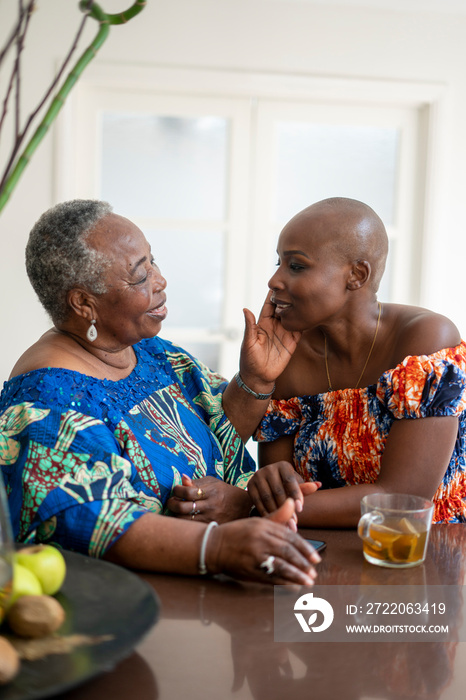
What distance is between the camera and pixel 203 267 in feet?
14.6

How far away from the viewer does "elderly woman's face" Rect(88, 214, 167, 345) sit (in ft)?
5.76

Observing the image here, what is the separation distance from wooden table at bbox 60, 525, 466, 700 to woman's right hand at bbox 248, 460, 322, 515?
1.01 feet

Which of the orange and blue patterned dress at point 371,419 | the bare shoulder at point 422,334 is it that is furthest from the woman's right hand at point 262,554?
the bare shoulder at point 422,334

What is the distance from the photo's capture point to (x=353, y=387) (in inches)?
76.8

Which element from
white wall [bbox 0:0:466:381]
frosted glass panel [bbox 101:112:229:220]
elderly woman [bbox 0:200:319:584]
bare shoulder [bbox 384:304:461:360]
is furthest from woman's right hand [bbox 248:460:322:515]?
frosted glass panel [bbox 101:112:229:220]

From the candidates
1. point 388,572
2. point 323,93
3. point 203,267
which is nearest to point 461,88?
point 323,93

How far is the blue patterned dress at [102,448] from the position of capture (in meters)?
1.33

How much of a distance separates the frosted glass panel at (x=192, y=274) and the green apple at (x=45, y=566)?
343 cm

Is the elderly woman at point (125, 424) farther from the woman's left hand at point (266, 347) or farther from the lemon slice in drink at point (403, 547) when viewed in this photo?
the lemon slice in drink at point (403, 547)

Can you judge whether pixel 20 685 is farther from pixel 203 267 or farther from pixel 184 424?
pixel 203 267

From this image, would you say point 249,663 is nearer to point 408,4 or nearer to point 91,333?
point 91,333

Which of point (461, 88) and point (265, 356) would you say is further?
point (461, 88)

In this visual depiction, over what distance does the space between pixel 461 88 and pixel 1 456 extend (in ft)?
12.8

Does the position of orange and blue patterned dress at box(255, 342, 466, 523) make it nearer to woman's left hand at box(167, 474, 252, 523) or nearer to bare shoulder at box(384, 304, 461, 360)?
bare shoulder at box(384, 304, 461, 360)
